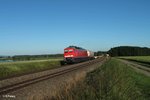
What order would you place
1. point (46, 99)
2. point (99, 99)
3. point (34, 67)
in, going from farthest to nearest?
point (34, 67) → point (46, 99) → point (99, 99)

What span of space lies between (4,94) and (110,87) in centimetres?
693

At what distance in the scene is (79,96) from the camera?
9211 mm

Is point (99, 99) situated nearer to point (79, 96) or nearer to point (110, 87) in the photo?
point (79, 96)

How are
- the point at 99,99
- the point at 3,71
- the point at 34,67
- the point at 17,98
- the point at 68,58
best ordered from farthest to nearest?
the point at 68,58 < the point at 34,67 < the point at 3,71 < the point at 17,98 < the point at 99,99

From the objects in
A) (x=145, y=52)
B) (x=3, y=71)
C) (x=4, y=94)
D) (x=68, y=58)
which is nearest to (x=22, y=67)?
(x=3, y=71)

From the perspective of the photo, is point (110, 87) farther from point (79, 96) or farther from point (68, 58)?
point (68, 58)

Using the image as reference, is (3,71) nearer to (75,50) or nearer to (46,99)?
(46,99)

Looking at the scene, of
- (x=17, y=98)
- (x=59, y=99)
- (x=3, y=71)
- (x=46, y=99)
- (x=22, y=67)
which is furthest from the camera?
(x=22, y=67)

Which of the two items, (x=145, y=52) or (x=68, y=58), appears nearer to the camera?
(x=68, y=58)

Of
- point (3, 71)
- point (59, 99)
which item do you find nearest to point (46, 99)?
point (59, 99)

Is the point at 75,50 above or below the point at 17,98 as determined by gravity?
above

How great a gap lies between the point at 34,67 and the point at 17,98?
91.5ft

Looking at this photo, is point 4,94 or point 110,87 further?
point 4,94

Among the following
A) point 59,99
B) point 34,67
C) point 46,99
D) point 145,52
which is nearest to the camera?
point 59,99
